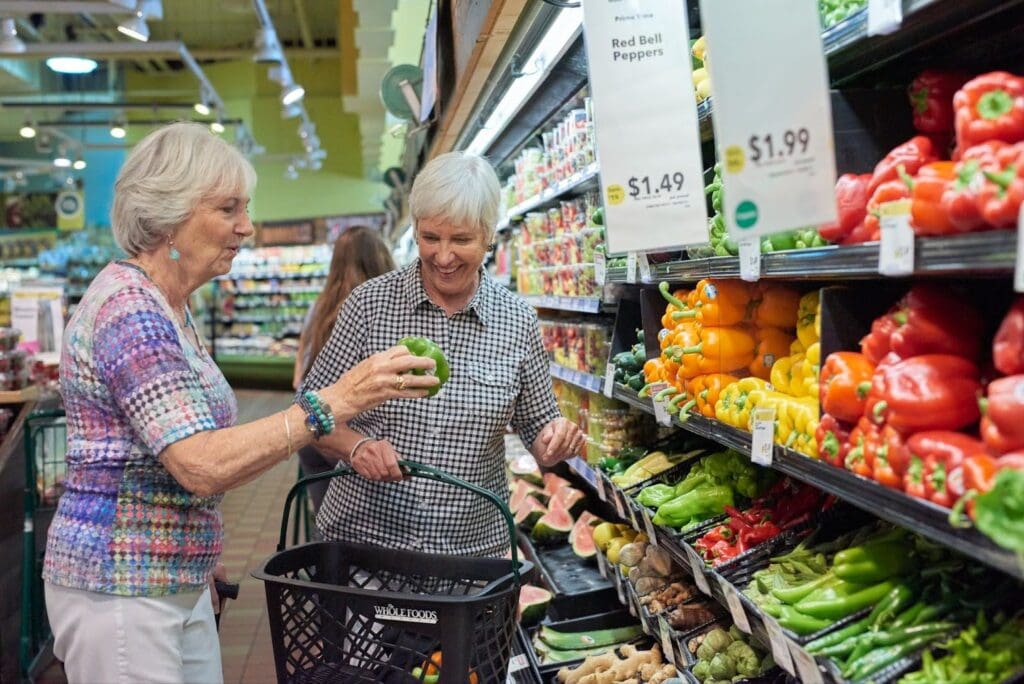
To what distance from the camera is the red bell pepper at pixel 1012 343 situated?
1402mm

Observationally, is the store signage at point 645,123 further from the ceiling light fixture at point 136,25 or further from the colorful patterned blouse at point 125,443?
the ceiling light fixture at point 136,25

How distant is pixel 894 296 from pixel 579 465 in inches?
90.8

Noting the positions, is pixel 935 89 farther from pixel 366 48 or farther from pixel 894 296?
pixel 366 48

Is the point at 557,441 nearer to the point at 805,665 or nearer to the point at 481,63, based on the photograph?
the point at 805,665

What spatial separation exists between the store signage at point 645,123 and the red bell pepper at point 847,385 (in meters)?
0.34

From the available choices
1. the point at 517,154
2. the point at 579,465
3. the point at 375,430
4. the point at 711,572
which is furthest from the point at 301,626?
the point at 517,154

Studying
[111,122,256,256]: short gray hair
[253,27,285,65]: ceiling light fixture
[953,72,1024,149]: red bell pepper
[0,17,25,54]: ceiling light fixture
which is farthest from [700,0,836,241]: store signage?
[253,27,285,65]: ceiling light fixture

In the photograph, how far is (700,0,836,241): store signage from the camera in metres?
1.47

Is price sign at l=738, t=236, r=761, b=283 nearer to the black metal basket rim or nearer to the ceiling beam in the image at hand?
the black metal basket rim

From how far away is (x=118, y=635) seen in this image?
6.94ft

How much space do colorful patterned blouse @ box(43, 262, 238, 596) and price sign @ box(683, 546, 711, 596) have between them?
1.15 meters

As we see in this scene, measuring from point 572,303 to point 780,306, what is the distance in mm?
1625

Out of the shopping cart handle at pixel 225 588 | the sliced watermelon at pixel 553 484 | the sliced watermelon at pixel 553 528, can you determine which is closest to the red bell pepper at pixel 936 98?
the shopping cart handle at pixel 225 588

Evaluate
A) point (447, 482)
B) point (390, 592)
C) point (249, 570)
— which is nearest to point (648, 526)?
point (447, 482)
